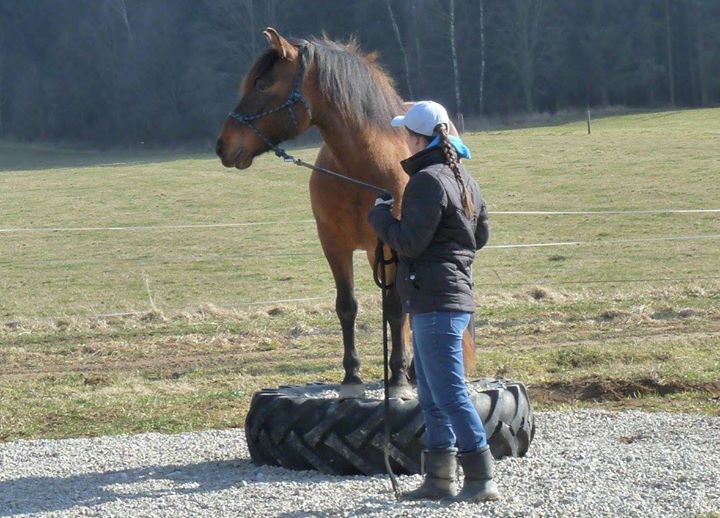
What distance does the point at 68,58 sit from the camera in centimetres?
6075

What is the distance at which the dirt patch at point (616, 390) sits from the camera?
27.1ft

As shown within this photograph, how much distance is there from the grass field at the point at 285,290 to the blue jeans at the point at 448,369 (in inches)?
117

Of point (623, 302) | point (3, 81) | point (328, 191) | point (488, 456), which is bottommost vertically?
point (623, 302)

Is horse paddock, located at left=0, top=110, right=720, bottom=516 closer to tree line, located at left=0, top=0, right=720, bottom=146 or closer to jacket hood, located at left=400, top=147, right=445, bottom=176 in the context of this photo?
jacket hood, located at left=400, top=147, right=445, bottom=176

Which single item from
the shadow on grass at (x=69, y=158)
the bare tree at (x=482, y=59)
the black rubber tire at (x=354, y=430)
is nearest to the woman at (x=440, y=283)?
the black rubber tire at (x=354, y=430)

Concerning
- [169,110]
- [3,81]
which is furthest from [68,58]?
[169,110]

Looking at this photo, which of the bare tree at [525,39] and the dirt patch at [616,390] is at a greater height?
the bare tree at [525,39]

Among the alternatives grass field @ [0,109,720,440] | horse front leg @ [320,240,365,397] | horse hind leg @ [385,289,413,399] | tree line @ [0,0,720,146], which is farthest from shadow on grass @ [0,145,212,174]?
horse hind leg @ [385,289,413,399]

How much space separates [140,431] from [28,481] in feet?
5.34

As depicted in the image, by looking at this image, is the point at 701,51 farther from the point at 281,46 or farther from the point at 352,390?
the point at 281,46

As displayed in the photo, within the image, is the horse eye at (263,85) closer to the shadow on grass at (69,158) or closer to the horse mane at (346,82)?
the horse mane at (346,82)

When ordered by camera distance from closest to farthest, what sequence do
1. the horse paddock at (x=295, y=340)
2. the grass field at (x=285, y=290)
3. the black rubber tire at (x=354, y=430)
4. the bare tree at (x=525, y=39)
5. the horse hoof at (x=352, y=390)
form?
1. the horse paddock at (x=295, y=340)
2. the black rubber tire at (x=354, y=430)
3. the horse hoof at (x=352, y=390)
4. the grass field at (x=285, y=290)
5. the bare tree at (x=525, y=39)

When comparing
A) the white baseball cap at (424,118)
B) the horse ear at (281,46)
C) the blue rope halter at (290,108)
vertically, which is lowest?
the white baseball cap at (424,118)

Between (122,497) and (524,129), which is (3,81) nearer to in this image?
(524,129)
